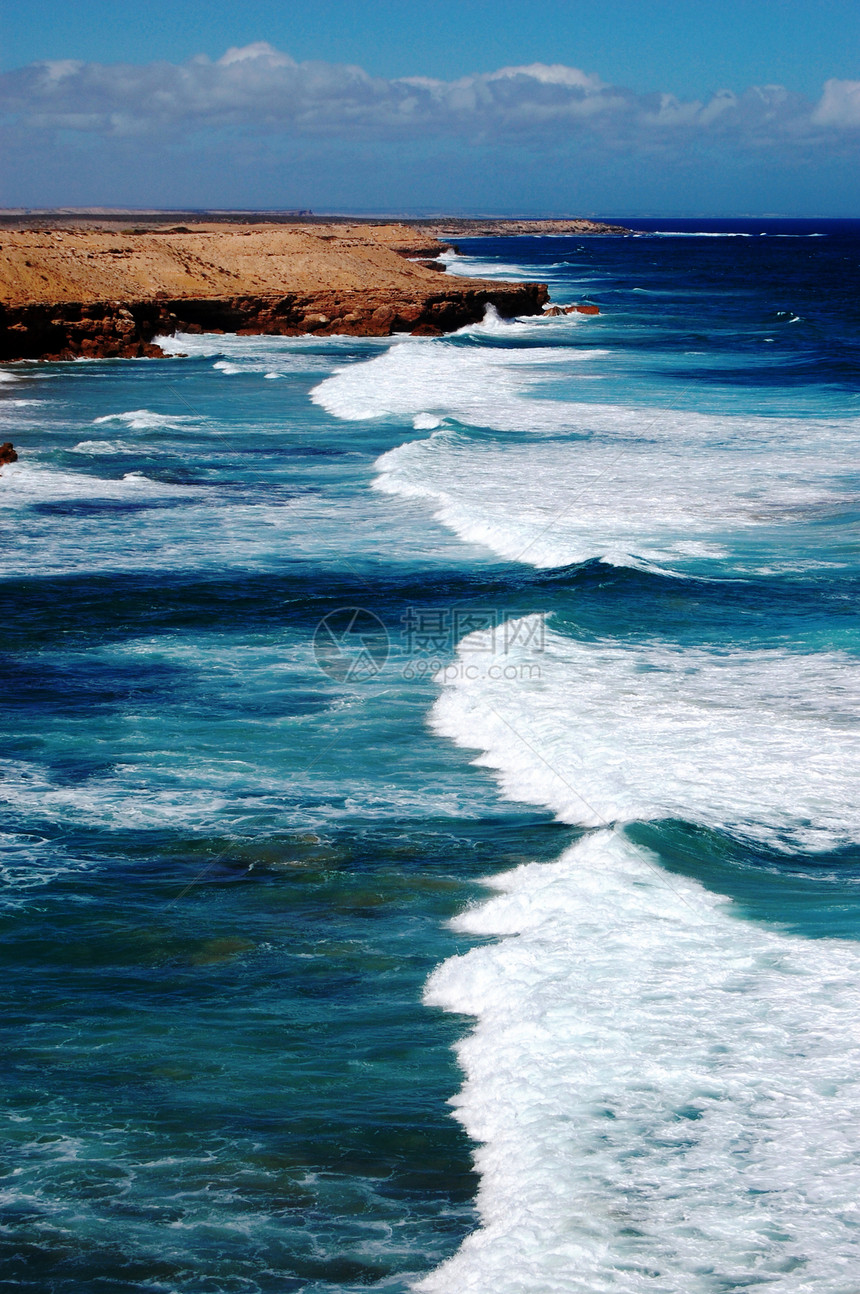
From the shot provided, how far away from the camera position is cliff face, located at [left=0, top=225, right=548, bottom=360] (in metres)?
43.4

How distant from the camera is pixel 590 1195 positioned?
5820 mm

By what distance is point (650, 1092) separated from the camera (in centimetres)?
652

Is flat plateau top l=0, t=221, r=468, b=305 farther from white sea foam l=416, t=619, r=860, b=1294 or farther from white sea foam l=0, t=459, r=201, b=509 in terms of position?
white sea foam l=416, t=619, r=860, b=1294

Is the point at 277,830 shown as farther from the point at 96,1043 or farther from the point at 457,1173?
the point at 457,1173

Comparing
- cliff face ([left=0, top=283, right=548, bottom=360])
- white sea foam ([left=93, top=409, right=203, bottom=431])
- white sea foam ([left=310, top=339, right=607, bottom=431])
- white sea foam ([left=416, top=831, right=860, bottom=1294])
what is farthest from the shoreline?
white sea foam ([left=416, top=831, right=860, bottom=1294])

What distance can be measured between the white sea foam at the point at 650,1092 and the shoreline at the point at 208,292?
1514 inches

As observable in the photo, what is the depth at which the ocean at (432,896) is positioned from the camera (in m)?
5.79

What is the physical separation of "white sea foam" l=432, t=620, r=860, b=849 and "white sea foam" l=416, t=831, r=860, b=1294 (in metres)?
1.42

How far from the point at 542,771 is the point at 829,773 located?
237cm

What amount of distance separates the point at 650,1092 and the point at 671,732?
16.9 feet

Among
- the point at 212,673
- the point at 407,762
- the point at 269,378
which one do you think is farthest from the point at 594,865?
the point at 269,378

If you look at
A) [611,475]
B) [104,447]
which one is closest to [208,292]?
[104,447]

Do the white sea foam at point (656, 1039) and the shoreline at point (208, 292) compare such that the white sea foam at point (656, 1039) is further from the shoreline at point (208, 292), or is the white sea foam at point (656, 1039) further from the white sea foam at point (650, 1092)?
the shoreline at point (208, 292)

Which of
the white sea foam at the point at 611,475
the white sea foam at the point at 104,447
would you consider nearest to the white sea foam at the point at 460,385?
the white sea foam at the point at 611,475
